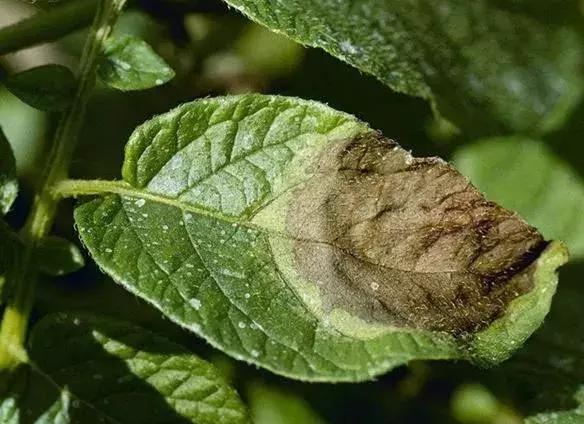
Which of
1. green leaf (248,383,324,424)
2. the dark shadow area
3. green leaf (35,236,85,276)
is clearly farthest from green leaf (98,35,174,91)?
green leaf (248,383,324,424)

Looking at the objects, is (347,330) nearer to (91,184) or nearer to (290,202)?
(290,202)

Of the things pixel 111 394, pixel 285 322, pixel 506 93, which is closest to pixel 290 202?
pixel 285 322

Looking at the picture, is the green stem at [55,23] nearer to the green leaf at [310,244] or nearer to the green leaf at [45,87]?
the green leaf at [45,87]

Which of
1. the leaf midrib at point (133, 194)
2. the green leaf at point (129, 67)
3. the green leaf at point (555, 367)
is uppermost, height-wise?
the green leaf at point (129, 67)

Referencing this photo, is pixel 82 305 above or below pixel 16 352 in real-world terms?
below

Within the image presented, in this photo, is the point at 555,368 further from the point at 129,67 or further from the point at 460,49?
the point at 129,67

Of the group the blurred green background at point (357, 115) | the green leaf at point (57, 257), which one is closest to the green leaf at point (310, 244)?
the green leaf at point (57, 257)
